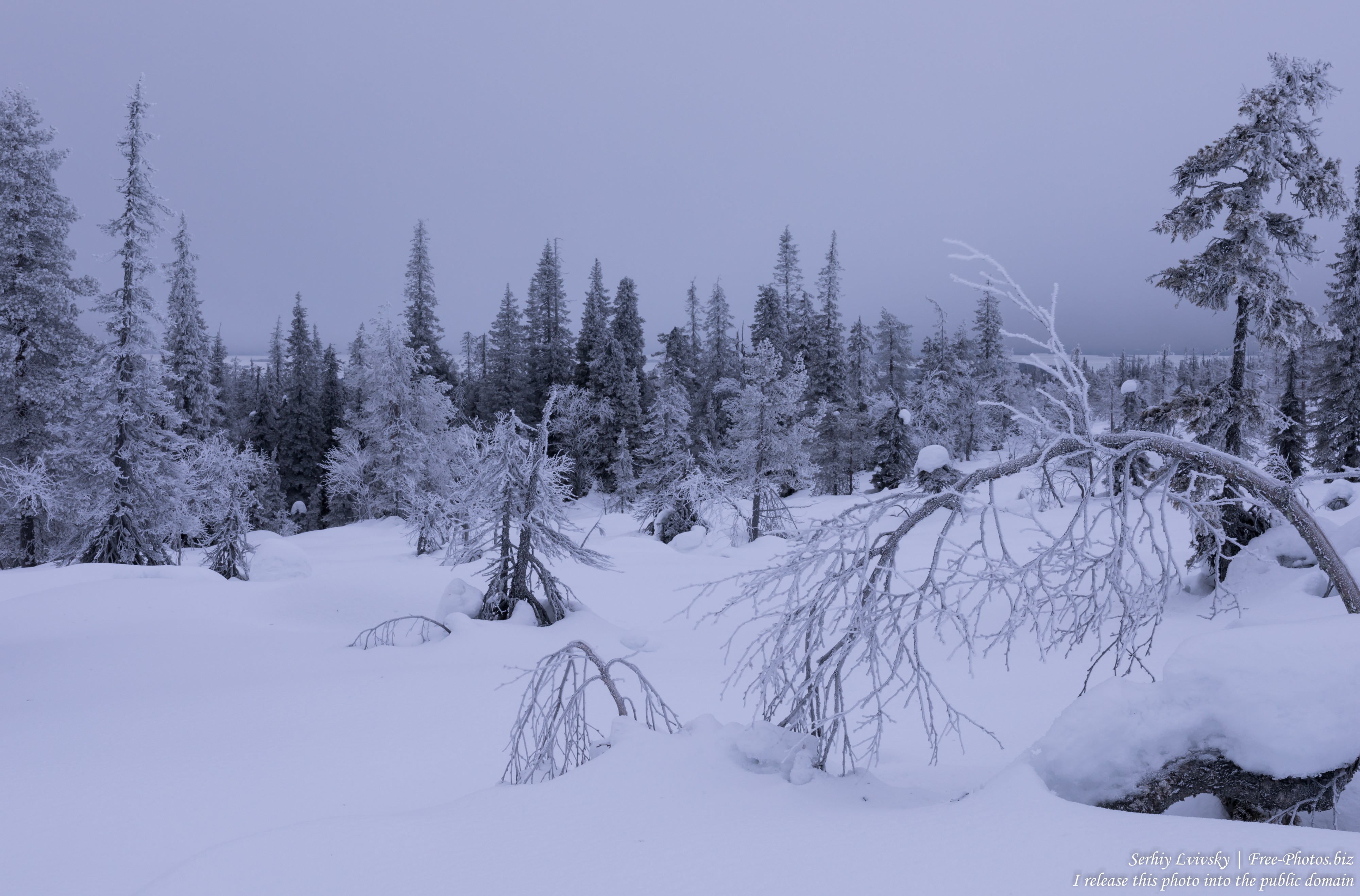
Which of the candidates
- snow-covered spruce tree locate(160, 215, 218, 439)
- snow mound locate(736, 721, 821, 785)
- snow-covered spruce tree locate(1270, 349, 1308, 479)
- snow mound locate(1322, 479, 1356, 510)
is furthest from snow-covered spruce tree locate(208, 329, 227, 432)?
snow-covered spruce tree locate(1270, 349, 1308, 479)

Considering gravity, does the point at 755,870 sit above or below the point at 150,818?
above

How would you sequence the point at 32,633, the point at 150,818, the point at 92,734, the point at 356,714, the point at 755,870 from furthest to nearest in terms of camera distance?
the point at 32,633 < the point at 356,714 < the point at 92,734 < the point at 150,818 < the point at 755,870

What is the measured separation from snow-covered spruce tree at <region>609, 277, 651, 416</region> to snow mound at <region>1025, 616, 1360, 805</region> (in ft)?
110

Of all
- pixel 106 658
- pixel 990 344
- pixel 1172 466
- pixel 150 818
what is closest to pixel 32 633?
pixel 106 658

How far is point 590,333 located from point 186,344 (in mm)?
18448

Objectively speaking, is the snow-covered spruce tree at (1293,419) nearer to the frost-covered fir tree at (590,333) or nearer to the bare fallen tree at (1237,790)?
the bare fallen tree at (1237,790)

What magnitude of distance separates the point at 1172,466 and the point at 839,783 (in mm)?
2122

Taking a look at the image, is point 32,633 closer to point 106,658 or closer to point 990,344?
point 106,658

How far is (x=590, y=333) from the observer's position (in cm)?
3778

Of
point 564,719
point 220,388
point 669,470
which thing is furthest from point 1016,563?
point 220,388

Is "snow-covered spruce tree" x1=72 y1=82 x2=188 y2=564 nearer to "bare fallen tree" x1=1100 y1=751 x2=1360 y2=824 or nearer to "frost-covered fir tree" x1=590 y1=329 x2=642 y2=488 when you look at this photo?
"frost-covered fir tree" x1=590 y1=329 x2=642 y2=488

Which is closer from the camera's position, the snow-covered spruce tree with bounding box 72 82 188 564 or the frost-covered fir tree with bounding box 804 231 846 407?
the snow-covered spruce tree with bounding box 72 82 188 564

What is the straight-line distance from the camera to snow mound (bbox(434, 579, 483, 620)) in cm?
1073

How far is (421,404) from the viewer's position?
30.8m
